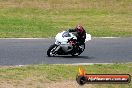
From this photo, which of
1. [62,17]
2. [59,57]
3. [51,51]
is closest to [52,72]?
[59,57]

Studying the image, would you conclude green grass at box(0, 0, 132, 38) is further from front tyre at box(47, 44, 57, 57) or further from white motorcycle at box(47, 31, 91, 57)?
white motorcycle at box(47, 31, 91, 57)

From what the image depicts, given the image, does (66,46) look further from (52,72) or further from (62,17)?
(62,17)

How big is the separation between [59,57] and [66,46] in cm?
47

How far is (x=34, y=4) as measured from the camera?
3762cm

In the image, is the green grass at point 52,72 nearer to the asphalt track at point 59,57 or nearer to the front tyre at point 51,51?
the asphalt track at point 59,57

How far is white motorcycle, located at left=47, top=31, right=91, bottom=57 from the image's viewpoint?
17928mm

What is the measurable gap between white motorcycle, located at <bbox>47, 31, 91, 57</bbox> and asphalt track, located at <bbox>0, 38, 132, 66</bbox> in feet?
0.68

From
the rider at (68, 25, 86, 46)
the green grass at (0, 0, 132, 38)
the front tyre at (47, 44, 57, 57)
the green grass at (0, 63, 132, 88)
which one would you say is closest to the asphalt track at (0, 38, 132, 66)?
the front tyre at (47, 44, 57, 57)

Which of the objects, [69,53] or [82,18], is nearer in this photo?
[69,53]

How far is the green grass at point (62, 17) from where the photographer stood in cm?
2569

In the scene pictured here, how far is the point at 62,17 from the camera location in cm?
3300

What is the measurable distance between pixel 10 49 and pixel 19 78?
634 cm

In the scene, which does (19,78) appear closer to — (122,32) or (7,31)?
(7,31)

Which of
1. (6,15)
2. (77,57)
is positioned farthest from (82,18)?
(77,57)
